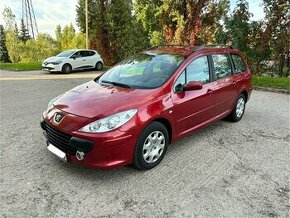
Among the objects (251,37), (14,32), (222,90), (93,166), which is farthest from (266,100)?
(14,32)

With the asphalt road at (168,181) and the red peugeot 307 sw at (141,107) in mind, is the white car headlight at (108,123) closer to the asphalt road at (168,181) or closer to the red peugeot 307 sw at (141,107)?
the red peugeot 307 sw at (141,107)

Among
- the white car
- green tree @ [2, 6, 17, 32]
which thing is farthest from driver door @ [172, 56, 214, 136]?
green tree @ [2, 6, 17, 32]

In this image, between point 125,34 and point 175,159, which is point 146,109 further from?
point 125,34

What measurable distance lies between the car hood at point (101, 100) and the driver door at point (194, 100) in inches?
19.4

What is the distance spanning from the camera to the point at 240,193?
3.40m

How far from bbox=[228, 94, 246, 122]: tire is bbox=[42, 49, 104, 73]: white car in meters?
11.4

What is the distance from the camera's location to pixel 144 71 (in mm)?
4574

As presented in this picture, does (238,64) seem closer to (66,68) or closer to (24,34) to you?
(66,68)

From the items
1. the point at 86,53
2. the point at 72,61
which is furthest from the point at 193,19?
the point at 72,61

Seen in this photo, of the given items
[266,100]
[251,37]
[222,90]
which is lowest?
[266,100]

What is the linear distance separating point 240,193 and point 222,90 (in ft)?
7.15

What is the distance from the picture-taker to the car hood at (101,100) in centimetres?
359

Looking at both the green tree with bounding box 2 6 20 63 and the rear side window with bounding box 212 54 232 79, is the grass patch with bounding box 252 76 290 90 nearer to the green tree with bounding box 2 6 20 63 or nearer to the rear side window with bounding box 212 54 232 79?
the rear side window with bounding box 212 54 232 79

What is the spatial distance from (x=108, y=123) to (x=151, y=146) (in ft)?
2.43
